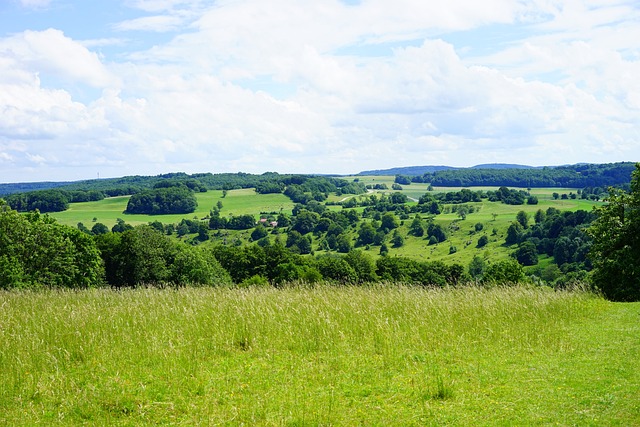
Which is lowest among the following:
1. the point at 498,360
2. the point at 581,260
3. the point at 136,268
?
the point at 581,260

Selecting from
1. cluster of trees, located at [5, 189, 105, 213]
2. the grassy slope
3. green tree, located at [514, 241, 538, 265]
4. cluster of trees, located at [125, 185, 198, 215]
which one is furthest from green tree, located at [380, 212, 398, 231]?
cluster of trees, located at [5, 189, 105, 213]

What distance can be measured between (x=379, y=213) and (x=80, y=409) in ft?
638

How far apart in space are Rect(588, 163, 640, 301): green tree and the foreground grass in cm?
1380

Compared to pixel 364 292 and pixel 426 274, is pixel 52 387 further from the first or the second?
pixel 426 274

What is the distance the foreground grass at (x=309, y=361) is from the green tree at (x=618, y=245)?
13802mm

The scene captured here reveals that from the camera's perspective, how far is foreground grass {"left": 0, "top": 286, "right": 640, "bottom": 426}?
6.95 meters

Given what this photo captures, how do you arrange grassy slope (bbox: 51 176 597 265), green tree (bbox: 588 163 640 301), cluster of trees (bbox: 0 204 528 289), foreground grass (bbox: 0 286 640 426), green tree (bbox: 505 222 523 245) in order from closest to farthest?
foreground grass (bbox: 0 286 640 426)
green tree (bbox: 588 163 640 301)
cluster of trees (bbox: 0 204 528 289)
green tree (bbox: 505 222 523 245)
grassy slope (bbox: 51 176 597 265)

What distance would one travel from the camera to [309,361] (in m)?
9.11

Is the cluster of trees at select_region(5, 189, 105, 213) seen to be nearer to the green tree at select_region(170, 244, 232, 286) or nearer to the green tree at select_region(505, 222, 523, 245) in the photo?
the green tree at select_region(170, 244, 232, 286)

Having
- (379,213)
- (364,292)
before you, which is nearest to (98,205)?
(379,213)

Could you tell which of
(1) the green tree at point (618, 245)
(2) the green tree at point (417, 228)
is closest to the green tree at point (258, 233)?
(2) the green tree at point (417, 228)

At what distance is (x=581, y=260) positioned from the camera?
103062 millimetres

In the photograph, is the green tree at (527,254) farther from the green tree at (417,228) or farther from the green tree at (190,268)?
the green tree at (190,268)

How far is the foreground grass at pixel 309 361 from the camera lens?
695 centimetres
